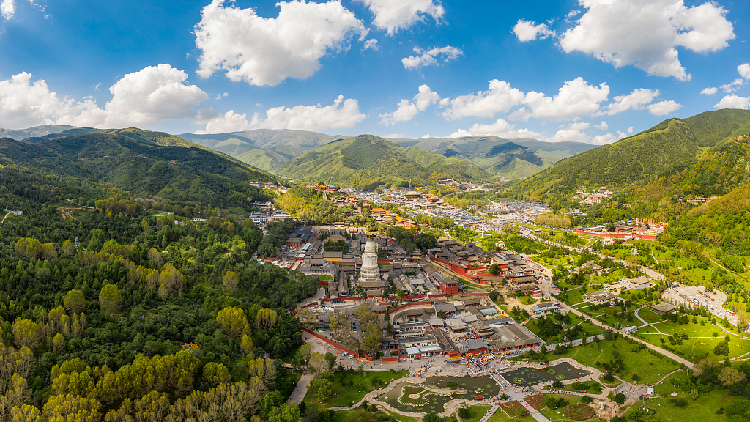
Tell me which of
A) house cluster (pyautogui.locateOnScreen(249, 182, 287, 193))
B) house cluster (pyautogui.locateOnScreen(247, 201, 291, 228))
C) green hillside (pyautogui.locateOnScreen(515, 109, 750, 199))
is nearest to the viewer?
house cluster (pyautogui.locateOnScreen(247, 201, 291, 228))

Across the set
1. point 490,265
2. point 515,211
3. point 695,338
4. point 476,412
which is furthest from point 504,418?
point 515,211

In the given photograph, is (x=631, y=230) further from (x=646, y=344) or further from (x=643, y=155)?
(x=643, y=155)

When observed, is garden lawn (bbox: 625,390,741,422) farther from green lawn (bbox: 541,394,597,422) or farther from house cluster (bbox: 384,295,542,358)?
house cluster (bbox: 384,295,542,358)

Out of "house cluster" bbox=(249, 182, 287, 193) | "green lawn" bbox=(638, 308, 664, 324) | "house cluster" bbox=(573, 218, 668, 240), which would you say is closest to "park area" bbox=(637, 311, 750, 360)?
"green lawn" bbox=(638, 308, 664, 324)

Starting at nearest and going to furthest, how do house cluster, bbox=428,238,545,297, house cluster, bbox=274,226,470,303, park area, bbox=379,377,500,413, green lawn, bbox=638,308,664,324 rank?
1. park area, bbox=379,377,500,413
2. green lawn, bbox=638,308,664,324
3. house cluster, bbox=274,226,470,303
4. house cluster, bbox=428,238,545,297

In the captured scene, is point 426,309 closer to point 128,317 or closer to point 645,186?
point 128,317
